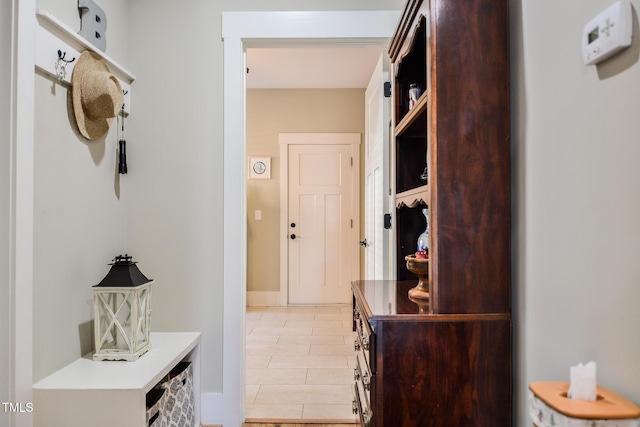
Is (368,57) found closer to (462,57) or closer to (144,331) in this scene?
(462,57)

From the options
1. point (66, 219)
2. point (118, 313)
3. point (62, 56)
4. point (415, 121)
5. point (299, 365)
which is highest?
point (62, 56)

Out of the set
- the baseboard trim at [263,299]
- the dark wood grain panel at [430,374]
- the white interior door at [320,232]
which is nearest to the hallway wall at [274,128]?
the baseboard trim at [263,299]

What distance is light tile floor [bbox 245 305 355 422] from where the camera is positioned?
230cm

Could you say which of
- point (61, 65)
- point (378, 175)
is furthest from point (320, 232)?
point (61, 65)

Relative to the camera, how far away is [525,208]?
1137 millimetres

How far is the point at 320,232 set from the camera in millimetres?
4836

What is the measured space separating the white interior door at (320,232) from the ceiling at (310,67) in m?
0.87

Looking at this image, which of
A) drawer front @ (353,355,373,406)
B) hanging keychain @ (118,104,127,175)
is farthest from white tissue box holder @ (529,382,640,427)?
hanging keychain @ (118,104,127,175)

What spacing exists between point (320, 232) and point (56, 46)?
3.53 m

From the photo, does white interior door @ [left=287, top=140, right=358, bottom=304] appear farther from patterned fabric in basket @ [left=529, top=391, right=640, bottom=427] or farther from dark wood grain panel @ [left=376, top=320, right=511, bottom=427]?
patterned fabric in basket @ [left=529, top=391, right=640, bottom=427]

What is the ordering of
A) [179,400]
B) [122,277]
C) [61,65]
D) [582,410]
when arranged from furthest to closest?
[179,400] < [122,277] < [61,65] < [582,410]

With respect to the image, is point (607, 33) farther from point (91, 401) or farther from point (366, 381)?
point (91, 401)

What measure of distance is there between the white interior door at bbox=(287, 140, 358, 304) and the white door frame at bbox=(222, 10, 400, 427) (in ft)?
8.90

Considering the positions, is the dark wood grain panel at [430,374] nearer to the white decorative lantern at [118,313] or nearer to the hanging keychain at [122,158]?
the white decorative lantern at [118,313]
